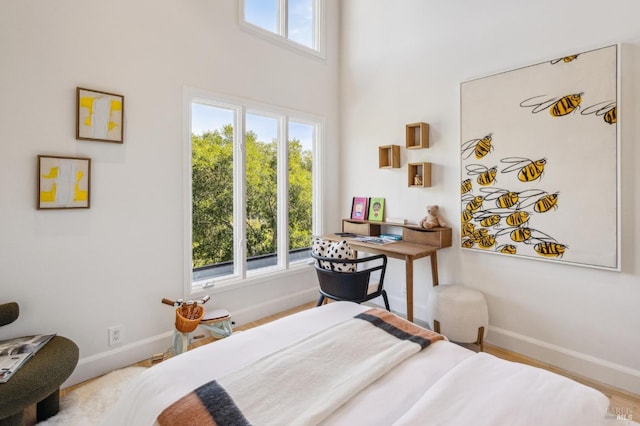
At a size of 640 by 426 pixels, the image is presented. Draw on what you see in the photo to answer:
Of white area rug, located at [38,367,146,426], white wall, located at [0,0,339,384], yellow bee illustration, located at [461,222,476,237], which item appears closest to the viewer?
white area rug, located at [38,367,146,426]

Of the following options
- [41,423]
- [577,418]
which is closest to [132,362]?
[41,423]

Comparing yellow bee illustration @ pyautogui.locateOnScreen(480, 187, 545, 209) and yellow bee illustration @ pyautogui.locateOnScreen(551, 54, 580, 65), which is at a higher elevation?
yellow bee illustration @ pyautogui.locateOnScreen(551, 54, 580, 65)

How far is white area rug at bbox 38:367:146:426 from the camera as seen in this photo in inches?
68.5

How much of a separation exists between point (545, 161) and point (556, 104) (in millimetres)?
384

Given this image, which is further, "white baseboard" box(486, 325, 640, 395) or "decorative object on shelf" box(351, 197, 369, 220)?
"decorative object on shelf" box(351, 197, 369, 220)

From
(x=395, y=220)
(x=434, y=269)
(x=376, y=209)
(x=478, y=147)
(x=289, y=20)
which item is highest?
(x=289, y=20)

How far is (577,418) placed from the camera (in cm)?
89

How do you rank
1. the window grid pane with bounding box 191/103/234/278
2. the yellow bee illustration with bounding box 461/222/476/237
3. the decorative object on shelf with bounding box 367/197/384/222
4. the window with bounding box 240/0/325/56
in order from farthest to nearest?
the decorative object on shelf with bounding box 367/197/384/222 → the window with bounding box 240/0/325/56 → the window grid pane with bounding box 191/103/234/278 → the yellow bee illustration with bounding box 461/222/476/237

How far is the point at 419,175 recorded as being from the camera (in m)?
2.97

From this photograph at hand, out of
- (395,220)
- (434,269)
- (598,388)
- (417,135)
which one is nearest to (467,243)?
(434,269)

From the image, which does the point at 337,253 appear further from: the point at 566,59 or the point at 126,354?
the point at 566,59

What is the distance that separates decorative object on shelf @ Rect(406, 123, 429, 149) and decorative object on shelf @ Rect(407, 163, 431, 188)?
173 mm

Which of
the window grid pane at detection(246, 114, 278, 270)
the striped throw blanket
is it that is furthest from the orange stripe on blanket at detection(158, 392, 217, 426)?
the window grid pane at detection(246, 114, 278, 270)

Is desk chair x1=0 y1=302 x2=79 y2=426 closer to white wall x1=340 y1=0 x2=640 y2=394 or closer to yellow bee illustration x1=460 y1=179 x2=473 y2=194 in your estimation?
white wall x1=340 y1=0 x2=640 y2=394
